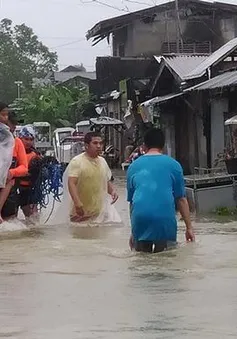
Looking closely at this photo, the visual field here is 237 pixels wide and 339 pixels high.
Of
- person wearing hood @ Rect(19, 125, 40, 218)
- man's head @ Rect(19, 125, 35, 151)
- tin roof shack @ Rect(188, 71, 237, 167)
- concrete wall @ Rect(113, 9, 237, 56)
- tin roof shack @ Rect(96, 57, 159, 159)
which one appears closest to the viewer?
man's head @ Rect(19, 125, 35, 151)

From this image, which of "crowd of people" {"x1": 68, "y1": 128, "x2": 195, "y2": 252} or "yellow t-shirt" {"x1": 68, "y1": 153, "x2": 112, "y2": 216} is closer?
"crowd of people" {"x1": 68, "y1": 128, "x2": 195, "y2": 252}

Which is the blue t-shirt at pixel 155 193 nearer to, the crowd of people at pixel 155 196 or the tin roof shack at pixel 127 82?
the crowd of people at pixel 155 196

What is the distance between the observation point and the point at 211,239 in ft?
36.6

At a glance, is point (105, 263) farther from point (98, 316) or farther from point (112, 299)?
point (98, 316)

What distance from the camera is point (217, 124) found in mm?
22672

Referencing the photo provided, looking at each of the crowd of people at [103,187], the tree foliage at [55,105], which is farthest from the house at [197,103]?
the tree foliage at [55,105]

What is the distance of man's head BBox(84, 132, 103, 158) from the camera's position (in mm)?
11688

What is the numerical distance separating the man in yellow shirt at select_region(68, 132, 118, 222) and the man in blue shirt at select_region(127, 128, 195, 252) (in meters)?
3.27

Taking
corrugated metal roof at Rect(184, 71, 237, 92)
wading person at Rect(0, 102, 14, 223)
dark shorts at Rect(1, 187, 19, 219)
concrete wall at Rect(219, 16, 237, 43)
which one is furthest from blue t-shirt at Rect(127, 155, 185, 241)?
concrete wall at Rect(219, 16, 237, 43)

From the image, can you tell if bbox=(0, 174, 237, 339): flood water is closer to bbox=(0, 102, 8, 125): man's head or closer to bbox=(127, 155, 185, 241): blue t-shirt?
bbox=(127, 155, 185, 241): blue t-shirt

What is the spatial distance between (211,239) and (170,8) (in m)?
33.3

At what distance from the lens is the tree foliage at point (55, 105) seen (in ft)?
166

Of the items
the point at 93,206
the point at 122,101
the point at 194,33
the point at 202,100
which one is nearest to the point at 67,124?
the point at 194,33

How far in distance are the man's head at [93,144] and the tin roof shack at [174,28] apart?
31244 mm
